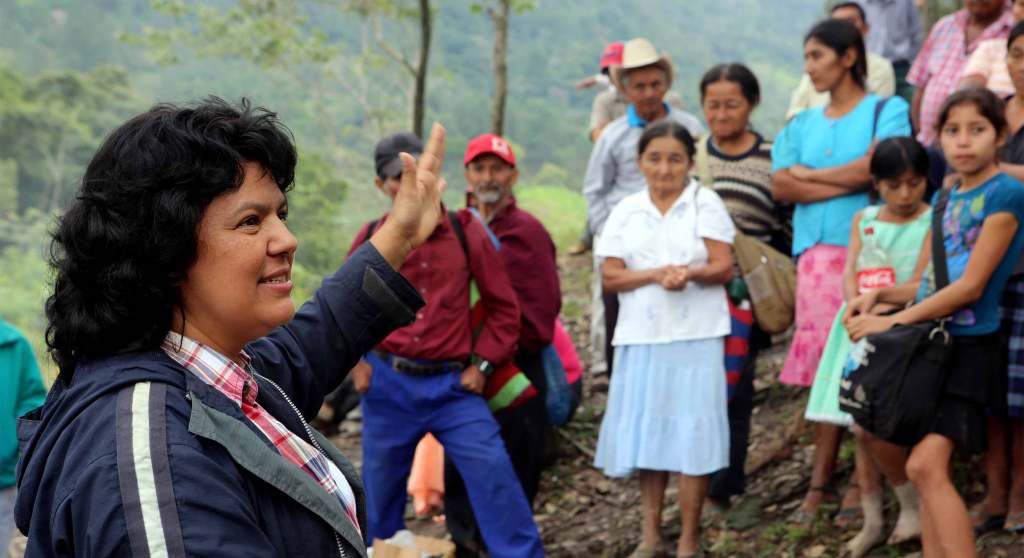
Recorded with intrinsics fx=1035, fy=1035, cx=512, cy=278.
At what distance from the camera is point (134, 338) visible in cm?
181

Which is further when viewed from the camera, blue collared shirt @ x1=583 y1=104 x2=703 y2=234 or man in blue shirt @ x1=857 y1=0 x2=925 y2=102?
man in blue shirt @ x1=857 y1=0 x2=925 y2=102

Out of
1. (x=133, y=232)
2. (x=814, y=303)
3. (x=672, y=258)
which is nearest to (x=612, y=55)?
(x=672, y=258)

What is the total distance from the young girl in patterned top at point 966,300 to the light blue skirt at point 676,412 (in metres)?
0.89

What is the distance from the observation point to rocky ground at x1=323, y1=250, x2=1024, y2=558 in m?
4.85

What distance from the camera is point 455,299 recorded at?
4.82 metres

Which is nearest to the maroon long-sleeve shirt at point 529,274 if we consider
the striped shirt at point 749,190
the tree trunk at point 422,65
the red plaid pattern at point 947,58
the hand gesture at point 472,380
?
the hand gesture at point 472,380

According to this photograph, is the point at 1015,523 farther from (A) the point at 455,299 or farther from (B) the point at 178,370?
(B) the point at 178,370

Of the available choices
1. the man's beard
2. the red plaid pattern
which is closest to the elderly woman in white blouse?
the man's beard

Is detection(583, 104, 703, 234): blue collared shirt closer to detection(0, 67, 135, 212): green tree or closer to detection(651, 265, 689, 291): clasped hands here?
detection(651, 265, 689, 291): clasped hands

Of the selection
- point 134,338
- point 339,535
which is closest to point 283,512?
point 339,535

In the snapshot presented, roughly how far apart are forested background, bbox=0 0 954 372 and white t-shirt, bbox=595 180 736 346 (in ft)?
19.3

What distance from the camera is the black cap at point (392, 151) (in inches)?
199

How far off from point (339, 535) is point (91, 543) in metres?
0.43

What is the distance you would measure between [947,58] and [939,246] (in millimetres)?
2214
